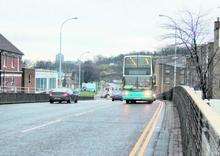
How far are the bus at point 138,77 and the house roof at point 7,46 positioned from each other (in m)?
38.0

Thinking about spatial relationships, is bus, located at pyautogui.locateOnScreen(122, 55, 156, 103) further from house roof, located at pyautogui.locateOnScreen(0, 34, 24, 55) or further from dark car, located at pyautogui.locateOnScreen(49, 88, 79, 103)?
house roof, located at pyautogui.locateOnScreen(0, 34, 24, 55)

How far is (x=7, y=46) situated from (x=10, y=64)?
3.51 metres

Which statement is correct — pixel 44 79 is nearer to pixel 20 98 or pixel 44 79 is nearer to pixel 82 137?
pixel 20 98

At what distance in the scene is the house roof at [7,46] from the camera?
81688 mm

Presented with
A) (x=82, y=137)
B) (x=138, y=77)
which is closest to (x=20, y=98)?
(x=138, y=77)

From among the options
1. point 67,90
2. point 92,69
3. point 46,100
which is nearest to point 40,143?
point 67,90

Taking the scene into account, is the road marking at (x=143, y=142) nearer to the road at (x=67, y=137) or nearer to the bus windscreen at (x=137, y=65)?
the road at (x=67, y=137)

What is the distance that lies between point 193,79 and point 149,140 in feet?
116

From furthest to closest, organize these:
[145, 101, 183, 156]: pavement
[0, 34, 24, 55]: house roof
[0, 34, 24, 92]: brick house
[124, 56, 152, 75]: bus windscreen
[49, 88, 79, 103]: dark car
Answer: [0, 34, 24, 55]: house roof
[0, 34, 24, 92]: brick house
[49, 88, 79, 103]: dark car
[124, 56, 152, 75]: bus windscreen
[145, 101, 183, 156]: pavement

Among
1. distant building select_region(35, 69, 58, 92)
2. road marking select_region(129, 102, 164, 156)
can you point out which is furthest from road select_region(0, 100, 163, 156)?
distant building select_region(35, 69, 58, 92)

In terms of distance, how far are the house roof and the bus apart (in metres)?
38.0

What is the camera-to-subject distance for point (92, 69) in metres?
160

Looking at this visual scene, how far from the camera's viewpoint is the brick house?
7720 cm

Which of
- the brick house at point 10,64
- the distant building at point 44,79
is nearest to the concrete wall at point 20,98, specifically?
the brick house at point 10,64
